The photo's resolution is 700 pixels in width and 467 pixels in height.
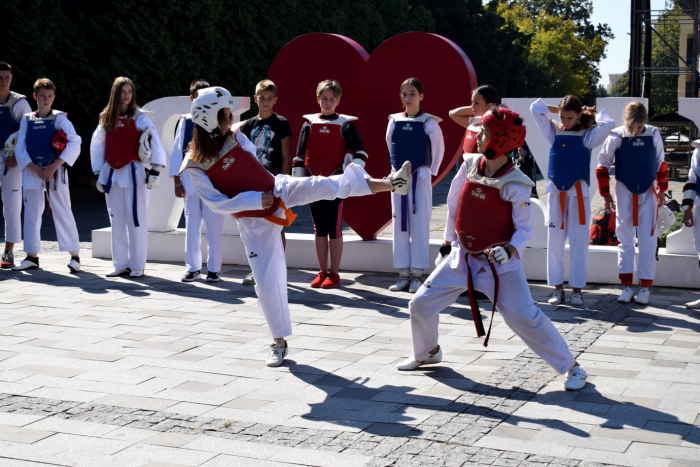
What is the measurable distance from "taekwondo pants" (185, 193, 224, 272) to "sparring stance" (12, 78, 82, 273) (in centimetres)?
138

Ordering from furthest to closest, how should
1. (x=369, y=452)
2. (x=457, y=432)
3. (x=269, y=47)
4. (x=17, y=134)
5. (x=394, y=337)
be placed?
1. (x=269, y=47)
2. (x=17, y=134)
3. (x=394, y=337)
4. (x=457, y=432)
5. (x=369, y=452)

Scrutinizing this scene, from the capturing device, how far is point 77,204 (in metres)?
20.3

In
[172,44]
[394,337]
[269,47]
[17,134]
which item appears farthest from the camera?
[269,47]

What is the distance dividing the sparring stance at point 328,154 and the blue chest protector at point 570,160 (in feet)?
6.05

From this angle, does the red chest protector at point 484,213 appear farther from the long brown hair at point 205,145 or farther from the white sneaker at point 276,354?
the long brown hair at point 205,145

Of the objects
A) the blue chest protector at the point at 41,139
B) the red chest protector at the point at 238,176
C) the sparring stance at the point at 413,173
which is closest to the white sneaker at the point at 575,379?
the red chest protector at the point at 238,176

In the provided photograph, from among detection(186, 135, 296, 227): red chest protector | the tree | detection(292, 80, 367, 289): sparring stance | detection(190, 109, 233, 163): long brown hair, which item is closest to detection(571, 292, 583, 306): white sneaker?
detection(292, 80, 367, 289): sparring stance

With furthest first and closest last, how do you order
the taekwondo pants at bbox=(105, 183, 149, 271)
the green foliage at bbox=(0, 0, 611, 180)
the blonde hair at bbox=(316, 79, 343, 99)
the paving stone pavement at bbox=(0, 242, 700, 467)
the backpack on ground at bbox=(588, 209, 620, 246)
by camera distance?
the green foliage at bbox=(0, 0, 611, 180), the backpack on ground at bbox=(588, 209, 620, 246), the taekwondo pants at bbox=(105, 183, 149, 271), the blonde hair at bbox=(316, 79, 343, 99), the paving stone pavement at bbox=(0, 242, 700, 467)

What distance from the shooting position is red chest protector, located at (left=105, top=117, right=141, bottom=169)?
936 centimetres

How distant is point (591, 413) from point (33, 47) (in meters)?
15.9

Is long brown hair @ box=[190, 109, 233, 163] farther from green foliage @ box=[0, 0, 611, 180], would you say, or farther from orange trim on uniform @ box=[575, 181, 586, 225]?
green foliage @ box=[0, 0, 611, 180]

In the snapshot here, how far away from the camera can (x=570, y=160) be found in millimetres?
8070

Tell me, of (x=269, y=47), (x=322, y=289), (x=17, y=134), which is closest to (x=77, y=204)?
(x=269, y=47)

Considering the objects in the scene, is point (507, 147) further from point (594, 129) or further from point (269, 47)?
point (269, 47)
